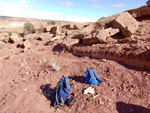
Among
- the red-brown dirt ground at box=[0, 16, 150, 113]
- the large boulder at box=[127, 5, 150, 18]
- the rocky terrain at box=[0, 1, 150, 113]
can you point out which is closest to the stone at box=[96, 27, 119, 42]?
the rocky terrain at box=[0, 1, 150, 113]

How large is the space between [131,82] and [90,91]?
144 centimetres

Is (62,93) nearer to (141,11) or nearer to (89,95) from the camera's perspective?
(89,95)

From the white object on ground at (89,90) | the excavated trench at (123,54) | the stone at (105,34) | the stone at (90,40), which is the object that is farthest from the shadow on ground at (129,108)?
the stone at (90,40)

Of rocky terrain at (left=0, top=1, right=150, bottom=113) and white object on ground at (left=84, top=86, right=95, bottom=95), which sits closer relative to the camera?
rocky terrain at (left=0, top=1, right=150, bottom=113)

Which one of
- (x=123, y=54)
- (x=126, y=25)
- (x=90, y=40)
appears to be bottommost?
(x=123, y=54)

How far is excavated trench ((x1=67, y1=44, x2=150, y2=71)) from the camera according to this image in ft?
12.5

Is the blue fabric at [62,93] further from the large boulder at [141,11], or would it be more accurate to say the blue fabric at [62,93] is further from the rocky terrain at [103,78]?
the large boulder at [141,11]

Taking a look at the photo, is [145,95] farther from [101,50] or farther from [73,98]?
[101,50]

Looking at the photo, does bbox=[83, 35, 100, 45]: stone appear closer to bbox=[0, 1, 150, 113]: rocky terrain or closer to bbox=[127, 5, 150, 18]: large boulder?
bbox=[0, 1, 150, 113]: rocky terrain

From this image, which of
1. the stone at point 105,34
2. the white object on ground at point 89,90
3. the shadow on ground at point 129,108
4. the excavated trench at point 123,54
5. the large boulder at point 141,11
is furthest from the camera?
the large boulder at point 141,11

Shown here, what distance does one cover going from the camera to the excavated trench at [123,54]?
3.81 meters

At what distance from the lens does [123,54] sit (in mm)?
4391

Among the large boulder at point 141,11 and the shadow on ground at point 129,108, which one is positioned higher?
the large boulder at point 141,11

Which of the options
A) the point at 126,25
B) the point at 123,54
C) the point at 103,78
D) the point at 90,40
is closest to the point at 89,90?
the point at 103,78
